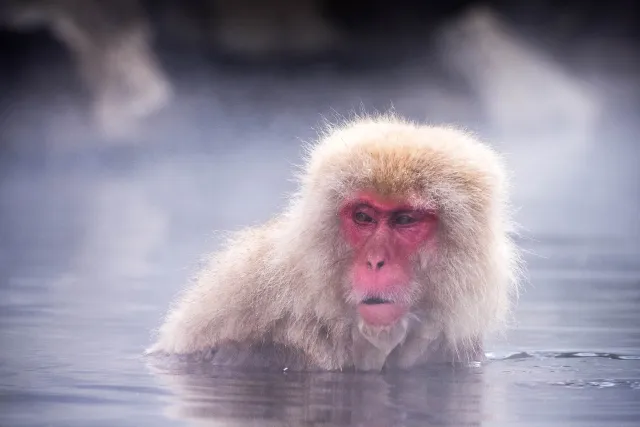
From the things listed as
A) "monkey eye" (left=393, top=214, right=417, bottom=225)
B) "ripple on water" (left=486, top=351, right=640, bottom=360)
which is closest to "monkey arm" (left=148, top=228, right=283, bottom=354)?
"monkey eye" (left=393, top=214, right=417, bottom=225)

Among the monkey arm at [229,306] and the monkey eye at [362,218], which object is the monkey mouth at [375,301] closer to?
the monkey eye at [362,218]

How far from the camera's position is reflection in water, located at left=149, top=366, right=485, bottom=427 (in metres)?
4.01

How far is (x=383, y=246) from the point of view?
4766 mm

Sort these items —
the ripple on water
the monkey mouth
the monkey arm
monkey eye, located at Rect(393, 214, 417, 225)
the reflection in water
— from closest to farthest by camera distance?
the reflection in water → the monkey mouth → monkey eye, located at Rect(393, 214, 417, 225) → the monkey arm → the ripple on water

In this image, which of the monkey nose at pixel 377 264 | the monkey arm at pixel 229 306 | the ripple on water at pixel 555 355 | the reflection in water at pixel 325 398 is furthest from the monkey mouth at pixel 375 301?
the ripple on water at pixel 555 355

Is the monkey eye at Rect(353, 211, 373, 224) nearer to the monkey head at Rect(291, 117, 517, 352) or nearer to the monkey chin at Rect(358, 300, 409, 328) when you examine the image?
the monkey head at Rect(291, 117, 517, 352)

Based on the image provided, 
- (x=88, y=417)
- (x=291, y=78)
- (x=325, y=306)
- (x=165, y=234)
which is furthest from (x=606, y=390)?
(x=291, y=78)

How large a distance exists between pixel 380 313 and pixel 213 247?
296 centimetres

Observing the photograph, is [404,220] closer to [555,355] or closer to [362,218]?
[362,218]

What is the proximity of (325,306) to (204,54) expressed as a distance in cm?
945

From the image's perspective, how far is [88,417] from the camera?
4.00m

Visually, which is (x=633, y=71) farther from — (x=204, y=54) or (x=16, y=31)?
(x=16, y=31)

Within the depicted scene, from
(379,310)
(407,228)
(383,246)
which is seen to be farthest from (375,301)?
(407,228)

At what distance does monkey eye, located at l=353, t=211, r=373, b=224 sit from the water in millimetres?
540
